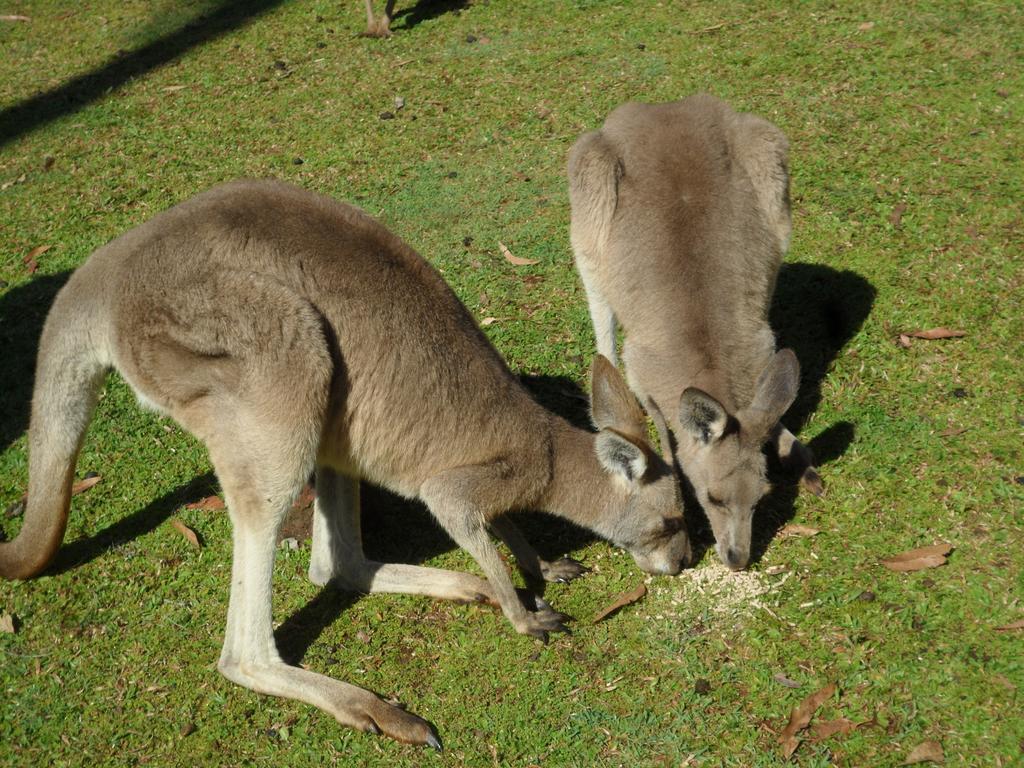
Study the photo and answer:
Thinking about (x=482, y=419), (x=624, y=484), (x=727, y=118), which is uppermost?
(x=727, y=118)

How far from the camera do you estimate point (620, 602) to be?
12.6ft

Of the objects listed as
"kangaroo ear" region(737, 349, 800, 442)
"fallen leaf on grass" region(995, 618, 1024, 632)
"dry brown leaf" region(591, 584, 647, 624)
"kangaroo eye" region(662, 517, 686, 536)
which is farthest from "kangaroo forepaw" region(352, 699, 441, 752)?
"fallen leaf on grass" region(995, 618, 1024, 632)

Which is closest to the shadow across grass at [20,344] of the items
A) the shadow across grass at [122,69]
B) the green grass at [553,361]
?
the green grass at [553,361]

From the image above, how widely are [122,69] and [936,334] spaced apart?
6671 mm

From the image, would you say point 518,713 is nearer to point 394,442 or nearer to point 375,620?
point 375,620

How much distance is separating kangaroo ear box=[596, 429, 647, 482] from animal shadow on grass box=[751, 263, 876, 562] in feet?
2.21

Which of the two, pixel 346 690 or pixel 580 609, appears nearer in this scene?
pixel 346 690

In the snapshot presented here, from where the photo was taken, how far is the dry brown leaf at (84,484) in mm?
4496

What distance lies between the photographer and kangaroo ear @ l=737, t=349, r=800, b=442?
374 centimetres

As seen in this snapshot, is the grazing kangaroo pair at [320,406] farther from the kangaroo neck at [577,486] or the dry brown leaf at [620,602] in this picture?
the dry brown leaf at [620,602]

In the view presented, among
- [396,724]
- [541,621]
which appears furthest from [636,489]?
[396,724]

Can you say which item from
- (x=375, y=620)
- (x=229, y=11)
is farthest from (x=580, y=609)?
(x=229, y=11)

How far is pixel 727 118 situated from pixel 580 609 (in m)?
2.44

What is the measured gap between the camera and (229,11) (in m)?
8.97
